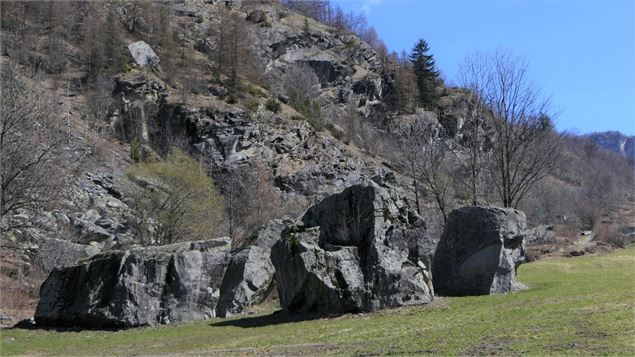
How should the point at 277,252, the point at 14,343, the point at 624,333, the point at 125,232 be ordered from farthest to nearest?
the point at 125,232 → the point at 277,252 → the point at 14,343 → the point at 624,333

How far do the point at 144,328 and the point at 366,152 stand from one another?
67.2 m

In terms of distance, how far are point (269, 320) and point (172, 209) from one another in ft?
61.2

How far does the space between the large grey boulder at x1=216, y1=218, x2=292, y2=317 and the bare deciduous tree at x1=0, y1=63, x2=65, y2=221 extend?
9446mm

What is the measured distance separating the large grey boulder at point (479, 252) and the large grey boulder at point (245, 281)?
7162 millimetres

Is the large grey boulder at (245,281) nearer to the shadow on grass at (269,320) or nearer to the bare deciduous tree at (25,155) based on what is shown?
the shadow on grass at (269,320)

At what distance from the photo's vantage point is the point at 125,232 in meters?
44.4

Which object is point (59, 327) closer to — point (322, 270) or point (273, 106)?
point (322, 270)

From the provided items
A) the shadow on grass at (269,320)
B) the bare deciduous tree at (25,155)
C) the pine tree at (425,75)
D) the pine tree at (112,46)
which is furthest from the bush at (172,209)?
the pine tree at (425,75)

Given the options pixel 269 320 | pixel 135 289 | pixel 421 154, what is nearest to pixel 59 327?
pixel 135 289

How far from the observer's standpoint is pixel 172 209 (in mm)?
36906

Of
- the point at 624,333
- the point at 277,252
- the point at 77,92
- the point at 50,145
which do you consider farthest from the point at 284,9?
the point at 624,333

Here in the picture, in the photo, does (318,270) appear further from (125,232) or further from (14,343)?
(125,232)

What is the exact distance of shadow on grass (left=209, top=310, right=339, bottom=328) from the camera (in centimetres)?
1925

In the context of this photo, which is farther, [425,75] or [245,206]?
[425,75]
